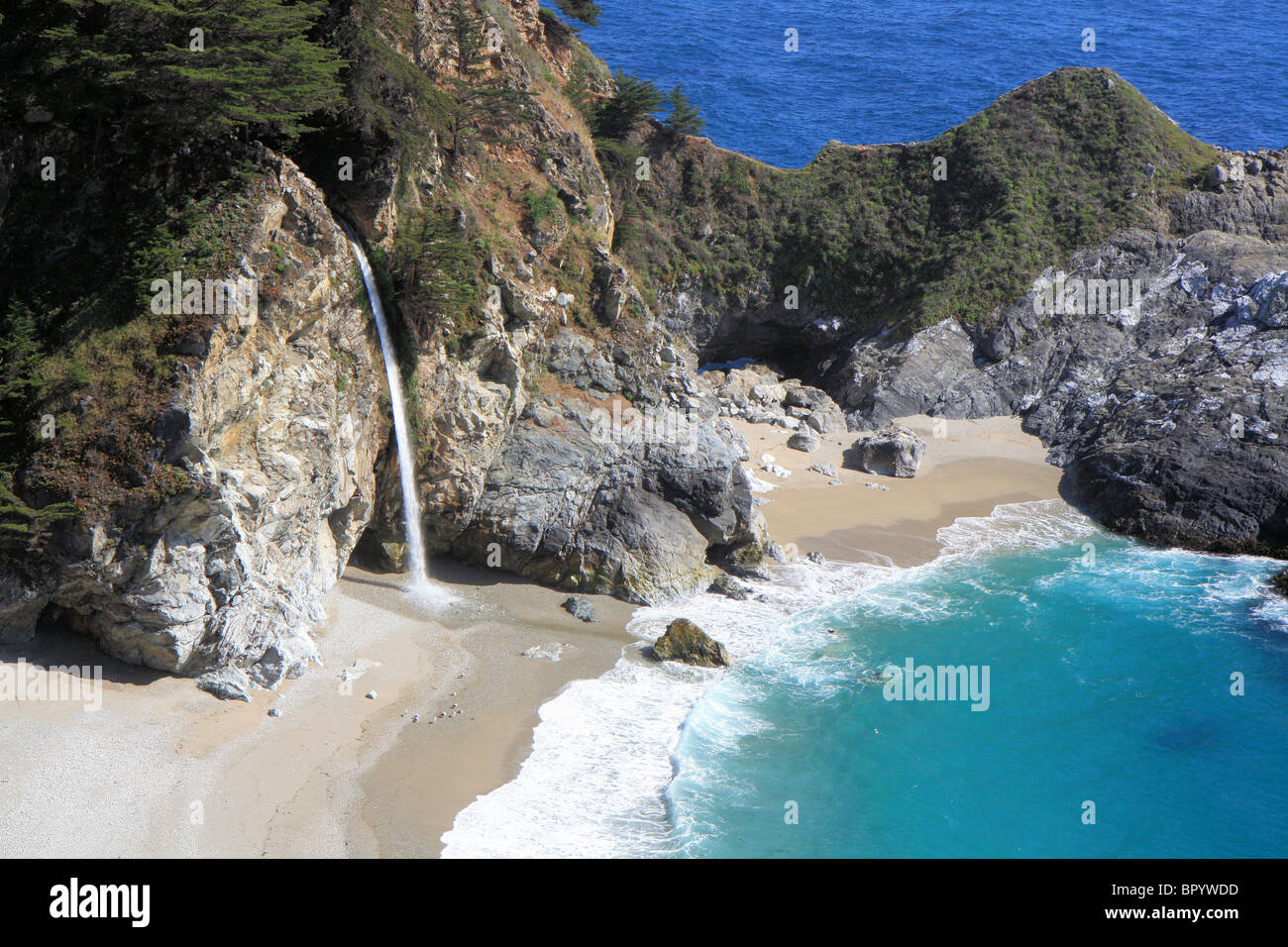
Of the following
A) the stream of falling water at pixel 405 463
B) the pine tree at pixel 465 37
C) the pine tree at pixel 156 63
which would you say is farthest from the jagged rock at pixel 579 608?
the pine tree at pixel 465 37

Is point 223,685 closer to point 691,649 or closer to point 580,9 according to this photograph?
point 691,649

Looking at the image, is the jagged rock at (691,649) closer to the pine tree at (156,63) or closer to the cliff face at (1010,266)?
the pine tree at (156,63)

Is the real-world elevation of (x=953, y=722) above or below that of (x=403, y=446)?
below

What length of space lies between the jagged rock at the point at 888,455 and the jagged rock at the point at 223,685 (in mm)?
21951

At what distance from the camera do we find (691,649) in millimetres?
22188

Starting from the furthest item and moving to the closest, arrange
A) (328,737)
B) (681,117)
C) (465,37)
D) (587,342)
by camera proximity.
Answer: (681,117) < (465,37) < (587,342) < (328,737)

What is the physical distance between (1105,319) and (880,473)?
14.0m

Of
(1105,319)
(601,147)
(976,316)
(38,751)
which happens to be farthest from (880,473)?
(38,751)

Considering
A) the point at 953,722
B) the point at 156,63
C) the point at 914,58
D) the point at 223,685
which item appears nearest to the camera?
the point at 156,63

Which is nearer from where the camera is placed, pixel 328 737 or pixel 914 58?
pixel 328 737

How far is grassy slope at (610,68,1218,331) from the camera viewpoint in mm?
41062

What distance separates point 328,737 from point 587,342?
13765 mm

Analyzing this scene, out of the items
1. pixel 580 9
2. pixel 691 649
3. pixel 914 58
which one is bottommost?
pixel 691 649

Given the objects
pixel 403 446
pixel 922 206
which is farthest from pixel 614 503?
pixel 922 206
